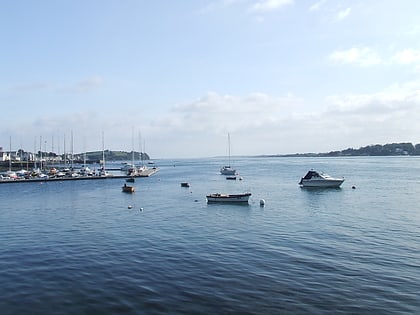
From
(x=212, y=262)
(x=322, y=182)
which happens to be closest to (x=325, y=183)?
(x=322, y=182)

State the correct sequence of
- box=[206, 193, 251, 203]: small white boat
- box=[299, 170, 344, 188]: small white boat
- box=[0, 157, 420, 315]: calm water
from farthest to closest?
box=[299, 170, 344, 188]: small white boat < box=[206, 193, 251, 203]: small white boat < box=[0, 157, 420, 315]: calm water

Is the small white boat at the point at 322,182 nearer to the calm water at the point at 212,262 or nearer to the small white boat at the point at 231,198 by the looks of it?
the small white boat at the point at 231,198

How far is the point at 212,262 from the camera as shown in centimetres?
2238

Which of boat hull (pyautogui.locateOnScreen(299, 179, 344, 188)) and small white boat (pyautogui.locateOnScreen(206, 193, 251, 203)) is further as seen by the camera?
boat hull (pyautogui.locateOnScreen(299, 179, 344, 188))

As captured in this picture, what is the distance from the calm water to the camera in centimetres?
1608

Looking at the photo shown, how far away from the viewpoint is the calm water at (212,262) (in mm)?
16078

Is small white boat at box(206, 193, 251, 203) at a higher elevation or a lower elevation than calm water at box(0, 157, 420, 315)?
higher

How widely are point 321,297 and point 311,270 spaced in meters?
3.99

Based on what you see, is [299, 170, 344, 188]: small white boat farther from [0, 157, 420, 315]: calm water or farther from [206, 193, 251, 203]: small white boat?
[0, 157, 420, 315]: calm water

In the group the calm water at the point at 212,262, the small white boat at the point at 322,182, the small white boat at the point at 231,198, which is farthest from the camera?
the small white boat at the point at 322,182

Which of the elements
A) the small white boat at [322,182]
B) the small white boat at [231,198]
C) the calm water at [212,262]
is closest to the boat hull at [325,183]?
the small white boat at [322,182]

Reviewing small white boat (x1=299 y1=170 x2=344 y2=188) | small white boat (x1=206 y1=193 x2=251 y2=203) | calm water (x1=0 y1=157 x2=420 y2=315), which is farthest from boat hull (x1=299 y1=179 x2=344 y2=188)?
calm water (x1=0 y1=157 x2=420 y2=315)

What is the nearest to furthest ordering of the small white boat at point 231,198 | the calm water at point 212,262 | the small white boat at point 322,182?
the calm water at point 212,262
the small white boat at point 231,198
the small white boat at point 322,182

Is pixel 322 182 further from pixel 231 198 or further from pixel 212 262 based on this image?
pixel 212 262
